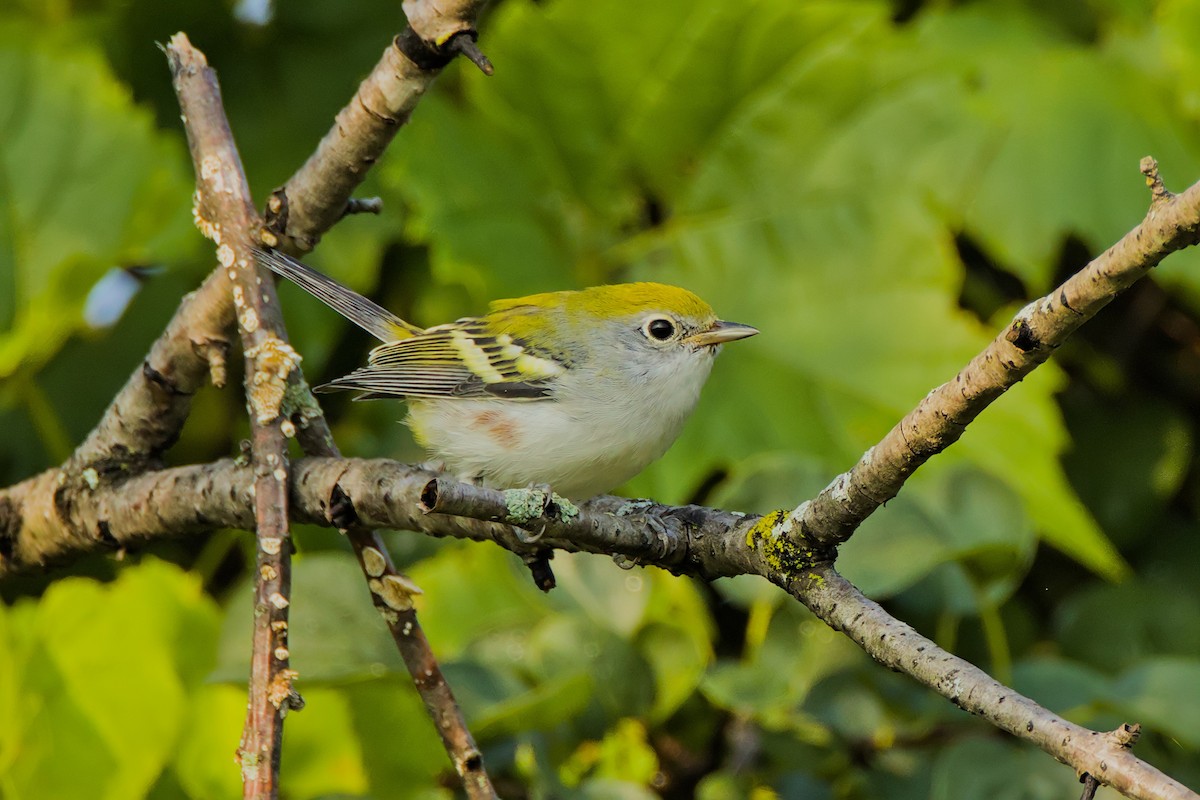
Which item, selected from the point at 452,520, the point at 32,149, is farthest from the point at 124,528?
the point at 32,149

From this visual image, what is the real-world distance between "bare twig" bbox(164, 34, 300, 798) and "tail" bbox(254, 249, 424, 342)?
0.12 m

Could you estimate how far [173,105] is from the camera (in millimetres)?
3119

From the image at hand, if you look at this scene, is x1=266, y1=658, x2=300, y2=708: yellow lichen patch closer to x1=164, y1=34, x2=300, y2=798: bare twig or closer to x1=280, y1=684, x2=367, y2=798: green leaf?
x1=164, y1=34, x2=300, y2=798: bare twig

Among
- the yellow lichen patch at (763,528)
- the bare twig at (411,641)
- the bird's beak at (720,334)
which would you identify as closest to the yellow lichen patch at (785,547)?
the yellow lichen patch at (763,528)

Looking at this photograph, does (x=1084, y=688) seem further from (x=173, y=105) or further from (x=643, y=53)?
(x=173, y=105)

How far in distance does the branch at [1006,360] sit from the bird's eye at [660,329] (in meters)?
1.42

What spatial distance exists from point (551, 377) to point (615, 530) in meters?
1.19

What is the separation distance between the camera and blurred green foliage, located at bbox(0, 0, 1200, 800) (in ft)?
6.99

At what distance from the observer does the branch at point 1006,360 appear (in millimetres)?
998

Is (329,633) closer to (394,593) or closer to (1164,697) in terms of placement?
(394,593)

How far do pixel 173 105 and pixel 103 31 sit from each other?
232 millimetres

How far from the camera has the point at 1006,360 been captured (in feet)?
3.63

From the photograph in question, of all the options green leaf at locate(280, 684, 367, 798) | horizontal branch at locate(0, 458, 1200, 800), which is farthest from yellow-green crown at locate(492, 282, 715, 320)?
green leaf at locate(280, 684, 367, 798)

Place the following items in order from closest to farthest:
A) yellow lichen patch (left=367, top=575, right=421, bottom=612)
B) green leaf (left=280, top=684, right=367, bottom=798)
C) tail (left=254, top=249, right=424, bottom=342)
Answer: yellow lichen patch (left=367, top=575, right=421, bottom=612)
tail (left=254, top=249, right=424, bottom=342)
green leaf (left=280, top=684, right=367, bottom=798)
